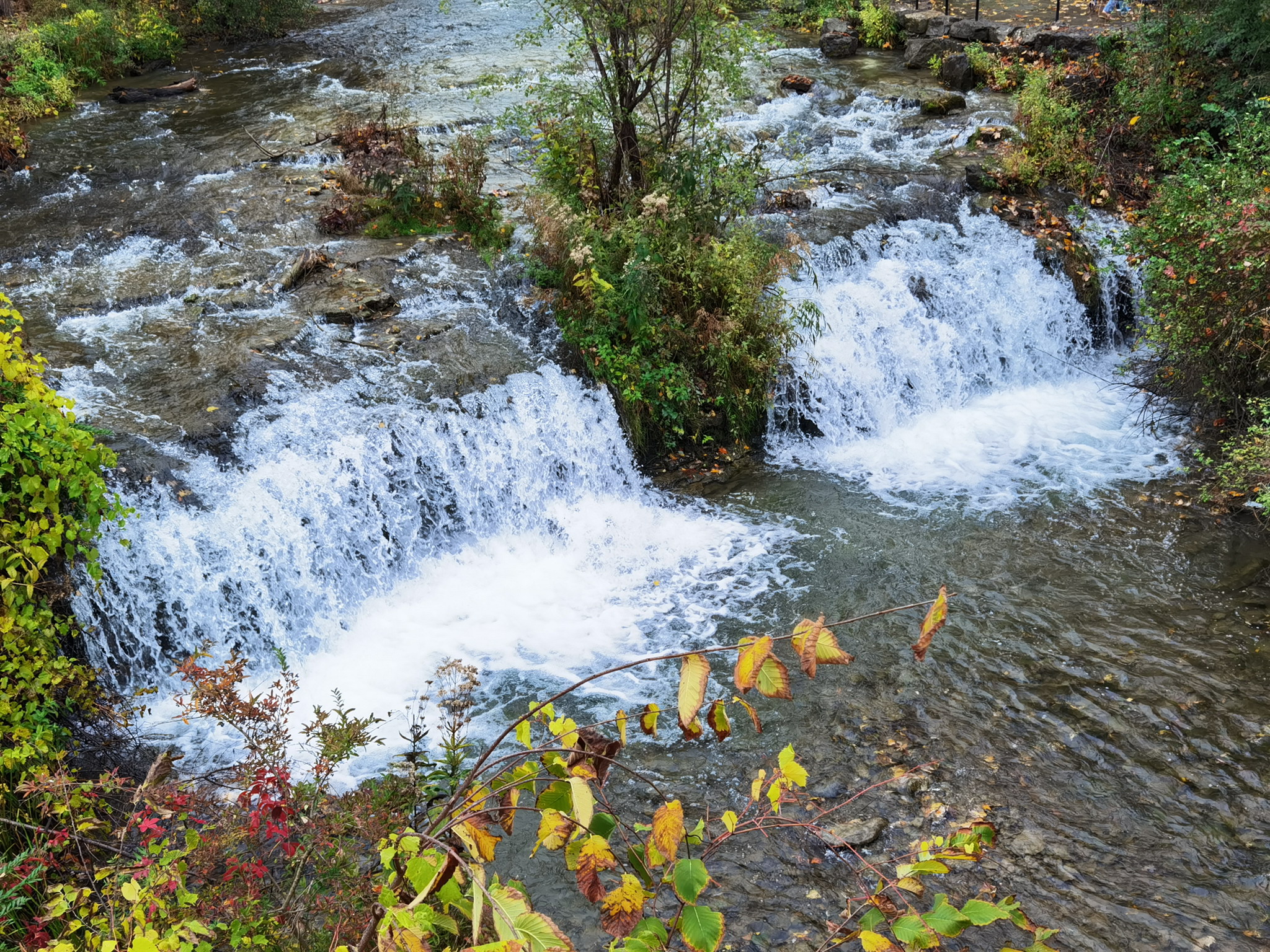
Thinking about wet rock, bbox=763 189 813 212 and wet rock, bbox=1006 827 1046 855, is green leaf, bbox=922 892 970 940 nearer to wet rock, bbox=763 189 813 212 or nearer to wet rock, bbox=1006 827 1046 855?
wet rock, bbox=1006 827 1046 855

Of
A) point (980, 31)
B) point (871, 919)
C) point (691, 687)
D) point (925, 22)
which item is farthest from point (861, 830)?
point (925, 22)

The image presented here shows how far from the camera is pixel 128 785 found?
5.04 metres

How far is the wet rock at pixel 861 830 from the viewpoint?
4789 millimetres

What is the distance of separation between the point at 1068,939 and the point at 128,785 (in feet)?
16.2

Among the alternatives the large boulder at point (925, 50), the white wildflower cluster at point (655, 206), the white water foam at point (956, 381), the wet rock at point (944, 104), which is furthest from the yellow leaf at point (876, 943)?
the large boulder at point (925, 50)

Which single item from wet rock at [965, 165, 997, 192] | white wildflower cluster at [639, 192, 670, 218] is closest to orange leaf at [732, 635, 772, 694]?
white wildflower cluster at [639, 192, 670, 218]

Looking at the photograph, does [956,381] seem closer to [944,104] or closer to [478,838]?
[944,104]

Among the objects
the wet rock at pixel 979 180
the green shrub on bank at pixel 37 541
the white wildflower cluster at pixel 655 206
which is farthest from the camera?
the wet rock at pixel 979 180

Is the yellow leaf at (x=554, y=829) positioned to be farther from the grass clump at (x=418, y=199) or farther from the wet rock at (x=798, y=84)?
the wet rock at (x=798, y=84)

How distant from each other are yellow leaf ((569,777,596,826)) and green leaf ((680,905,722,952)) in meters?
0.30

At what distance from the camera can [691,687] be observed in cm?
178

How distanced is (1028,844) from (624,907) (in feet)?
12.0

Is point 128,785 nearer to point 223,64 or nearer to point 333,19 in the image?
point 223,64

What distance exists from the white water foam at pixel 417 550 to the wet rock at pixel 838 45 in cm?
1126
